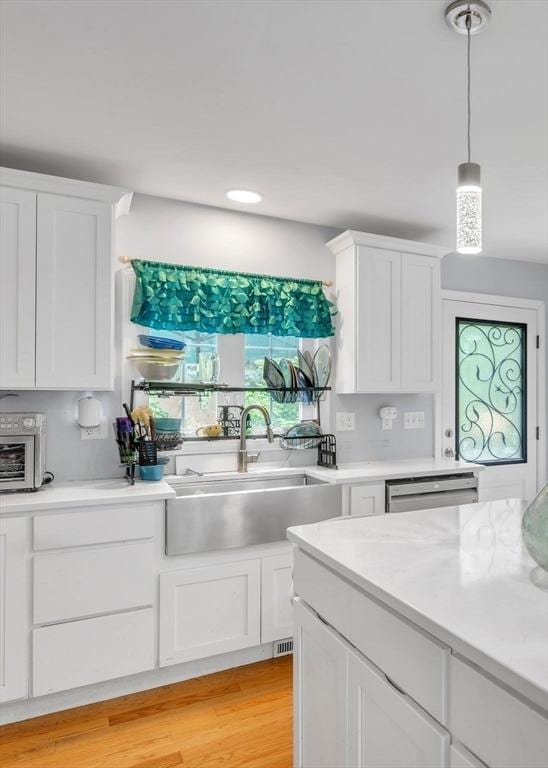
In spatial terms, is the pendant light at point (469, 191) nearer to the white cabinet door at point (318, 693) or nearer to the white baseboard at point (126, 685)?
the white cabinet door at point (318, 693)

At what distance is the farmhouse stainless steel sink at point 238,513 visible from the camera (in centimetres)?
233

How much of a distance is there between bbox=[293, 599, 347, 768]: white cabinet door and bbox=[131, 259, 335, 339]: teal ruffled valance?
6.06 ft

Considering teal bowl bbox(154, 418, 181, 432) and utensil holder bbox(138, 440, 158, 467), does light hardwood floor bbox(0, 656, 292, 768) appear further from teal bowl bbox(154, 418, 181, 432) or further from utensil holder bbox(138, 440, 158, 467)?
teal bowl bbox(154, 418, 181, 432)

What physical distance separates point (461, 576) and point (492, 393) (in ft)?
10.5

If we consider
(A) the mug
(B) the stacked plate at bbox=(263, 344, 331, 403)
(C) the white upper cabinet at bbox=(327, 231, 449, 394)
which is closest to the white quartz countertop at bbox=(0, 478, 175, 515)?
(A) the mug

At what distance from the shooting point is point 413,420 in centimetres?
362

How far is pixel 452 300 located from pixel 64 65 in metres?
2.99

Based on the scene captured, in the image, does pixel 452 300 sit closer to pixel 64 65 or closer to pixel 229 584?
pixel 229 584

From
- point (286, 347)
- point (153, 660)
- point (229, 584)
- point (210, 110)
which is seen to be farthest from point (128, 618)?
Result: point (210, 110)

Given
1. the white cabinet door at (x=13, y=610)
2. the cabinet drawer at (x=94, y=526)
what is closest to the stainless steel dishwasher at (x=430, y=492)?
the cabinet drawer at (x=94, y=526)

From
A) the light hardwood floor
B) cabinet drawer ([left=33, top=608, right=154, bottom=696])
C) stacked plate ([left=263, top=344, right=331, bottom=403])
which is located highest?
stacked plate ([left=263, top=344, right=331, bottom=403])

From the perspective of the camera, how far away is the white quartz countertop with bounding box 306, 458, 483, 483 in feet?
9.17

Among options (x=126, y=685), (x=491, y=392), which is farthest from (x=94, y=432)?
(x=491, y=392)

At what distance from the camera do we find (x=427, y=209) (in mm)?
3066
